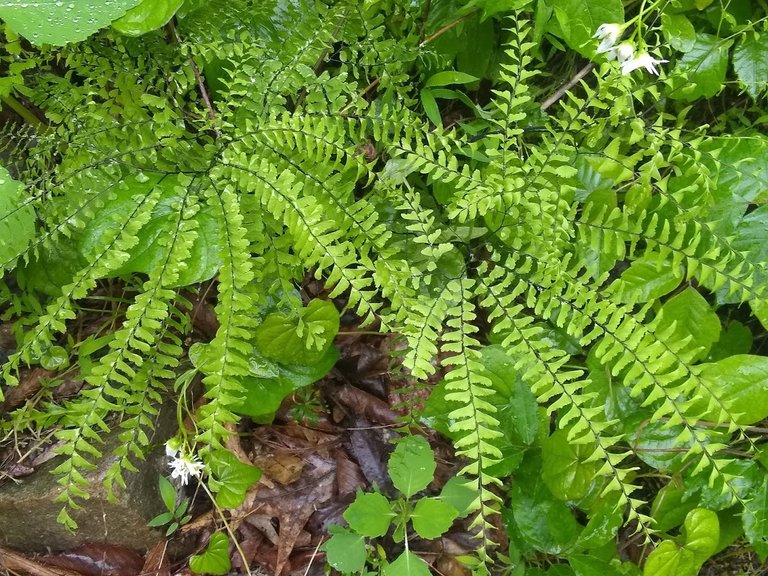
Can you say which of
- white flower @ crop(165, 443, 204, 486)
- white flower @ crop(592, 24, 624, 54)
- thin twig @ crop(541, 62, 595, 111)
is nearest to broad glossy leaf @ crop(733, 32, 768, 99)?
thin twig @ crop(541, 62, 595, 111)

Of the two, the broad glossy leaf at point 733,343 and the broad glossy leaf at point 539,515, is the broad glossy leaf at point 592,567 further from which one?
the broad glossy leaf at point 733,343

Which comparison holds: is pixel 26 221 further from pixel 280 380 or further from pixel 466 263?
pixel 466 263

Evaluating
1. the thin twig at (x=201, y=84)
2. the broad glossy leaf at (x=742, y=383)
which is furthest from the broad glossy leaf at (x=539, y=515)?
the thin twig at (x=201, y=84)

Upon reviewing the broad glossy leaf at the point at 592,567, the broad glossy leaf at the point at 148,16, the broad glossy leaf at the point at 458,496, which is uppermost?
the broad glossy leaf at the point at 148,16

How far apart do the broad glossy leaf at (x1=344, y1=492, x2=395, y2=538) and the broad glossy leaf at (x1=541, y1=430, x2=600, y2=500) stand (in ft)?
1.56

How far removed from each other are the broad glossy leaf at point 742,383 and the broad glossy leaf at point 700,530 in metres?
0.26

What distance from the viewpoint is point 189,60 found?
71.6 inches

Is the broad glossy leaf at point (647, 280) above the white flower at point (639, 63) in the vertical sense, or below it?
below

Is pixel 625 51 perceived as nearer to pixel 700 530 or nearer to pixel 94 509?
pixel 700 530

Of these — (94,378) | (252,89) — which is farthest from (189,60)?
(94,378)

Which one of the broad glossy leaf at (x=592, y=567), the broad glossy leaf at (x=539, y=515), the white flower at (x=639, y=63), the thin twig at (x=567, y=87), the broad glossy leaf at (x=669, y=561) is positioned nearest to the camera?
the white flower at (x=639, y=63)

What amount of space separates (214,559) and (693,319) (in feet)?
5.27

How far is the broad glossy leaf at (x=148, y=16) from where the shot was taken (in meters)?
1.53

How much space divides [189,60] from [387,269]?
2.87 ft
